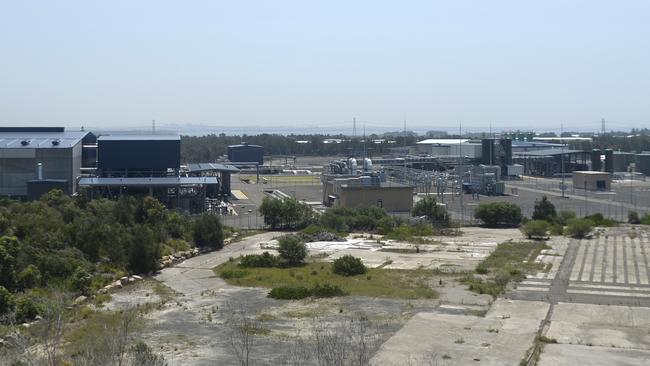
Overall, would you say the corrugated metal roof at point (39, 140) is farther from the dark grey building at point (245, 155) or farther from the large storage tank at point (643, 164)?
the large storage tank at point (643, 164)

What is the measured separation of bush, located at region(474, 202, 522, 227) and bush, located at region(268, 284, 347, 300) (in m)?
12.6

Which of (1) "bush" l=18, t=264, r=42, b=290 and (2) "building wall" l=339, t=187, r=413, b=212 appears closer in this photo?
(1) "bush" l=18, t=264, r=42, b=290

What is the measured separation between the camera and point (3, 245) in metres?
13.3

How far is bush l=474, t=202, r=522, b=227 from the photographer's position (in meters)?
25.5

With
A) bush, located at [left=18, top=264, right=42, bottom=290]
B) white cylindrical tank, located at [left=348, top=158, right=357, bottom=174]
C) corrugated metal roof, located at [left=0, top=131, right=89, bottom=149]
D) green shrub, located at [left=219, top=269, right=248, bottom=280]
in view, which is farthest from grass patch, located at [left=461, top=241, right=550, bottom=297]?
white cylindrical tank, located at [left=348, top=158, right=357, bottom=174]

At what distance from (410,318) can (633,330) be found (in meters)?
3.41

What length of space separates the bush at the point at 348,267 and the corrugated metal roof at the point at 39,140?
15.4m

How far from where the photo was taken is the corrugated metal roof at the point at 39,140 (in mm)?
27942

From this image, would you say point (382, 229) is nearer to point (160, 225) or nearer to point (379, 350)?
point (160, 225)

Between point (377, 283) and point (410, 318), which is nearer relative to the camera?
point (410, 318)

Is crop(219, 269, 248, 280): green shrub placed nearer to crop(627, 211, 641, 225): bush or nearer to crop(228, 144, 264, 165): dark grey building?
crop(627, 211, 641, 225): bush

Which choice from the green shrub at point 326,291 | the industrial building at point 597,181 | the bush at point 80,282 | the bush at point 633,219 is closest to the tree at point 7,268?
the bush at point 80,282

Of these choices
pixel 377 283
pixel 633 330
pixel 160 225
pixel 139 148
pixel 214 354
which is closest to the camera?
pixel 214 354

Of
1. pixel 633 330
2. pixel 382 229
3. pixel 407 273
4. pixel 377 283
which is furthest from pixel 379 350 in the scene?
pixel 382 229
